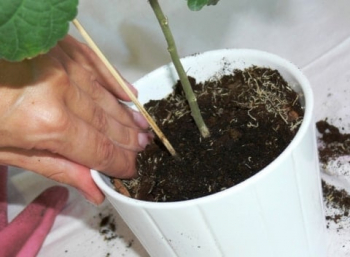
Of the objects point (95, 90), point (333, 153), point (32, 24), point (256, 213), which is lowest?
point (333, 153)

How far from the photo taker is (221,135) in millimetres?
671

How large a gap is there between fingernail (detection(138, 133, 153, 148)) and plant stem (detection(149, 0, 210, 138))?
0.10 metres

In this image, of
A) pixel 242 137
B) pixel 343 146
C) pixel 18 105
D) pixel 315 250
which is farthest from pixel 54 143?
pixel 343 146

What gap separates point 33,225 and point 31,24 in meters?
0.56

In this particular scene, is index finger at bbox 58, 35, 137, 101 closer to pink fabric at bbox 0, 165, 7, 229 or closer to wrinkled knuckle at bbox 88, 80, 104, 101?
wrinkled knuckle at bbox 88, 80, 104, 101

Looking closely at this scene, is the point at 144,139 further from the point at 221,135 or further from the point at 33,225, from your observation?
the point at 33,225

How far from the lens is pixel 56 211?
982 mm

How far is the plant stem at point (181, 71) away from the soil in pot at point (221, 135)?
2 cm

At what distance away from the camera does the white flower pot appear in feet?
1.86

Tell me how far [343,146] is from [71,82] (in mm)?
449

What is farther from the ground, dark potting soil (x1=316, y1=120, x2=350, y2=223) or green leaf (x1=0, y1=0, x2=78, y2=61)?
green leaf (x1=0, y1=0, x2=78, y2=61)

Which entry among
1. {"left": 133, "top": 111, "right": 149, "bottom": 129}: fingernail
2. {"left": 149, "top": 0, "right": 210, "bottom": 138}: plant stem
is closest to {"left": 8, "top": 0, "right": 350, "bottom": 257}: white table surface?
{"left": 133, "top": 111, "right": 149, "bottom": 129}: fingernail

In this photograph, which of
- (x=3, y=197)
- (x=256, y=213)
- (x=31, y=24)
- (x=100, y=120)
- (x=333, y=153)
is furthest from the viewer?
(x=3, y=197)

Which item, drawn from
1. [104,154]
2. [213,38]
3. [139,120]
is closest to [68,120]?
[104,154]
